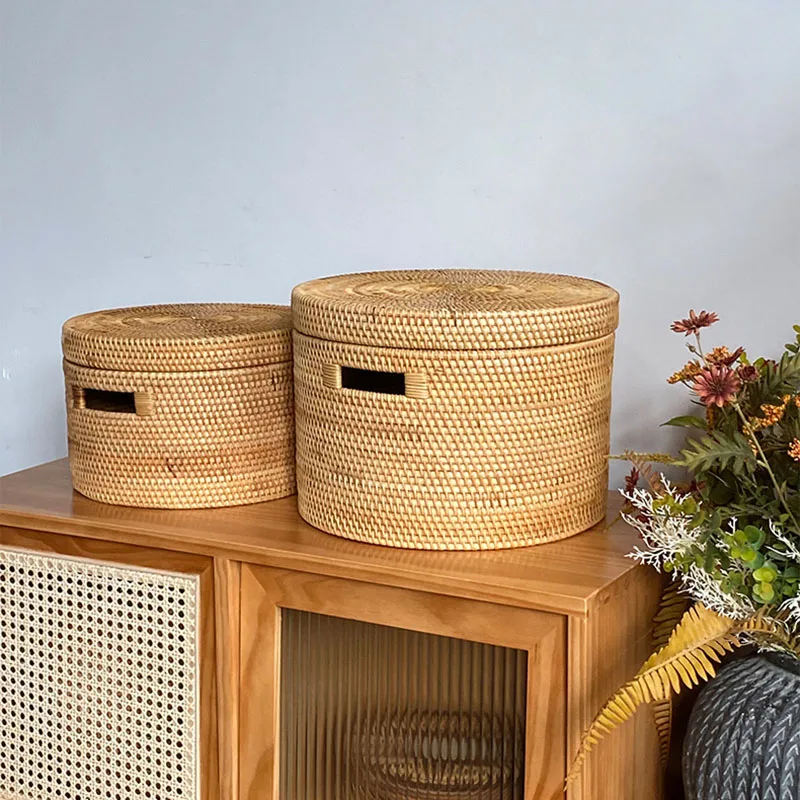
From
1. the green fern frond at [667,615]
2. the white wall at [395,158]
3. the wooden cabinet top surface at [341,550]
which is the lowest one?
the green fern frond at [667,615]

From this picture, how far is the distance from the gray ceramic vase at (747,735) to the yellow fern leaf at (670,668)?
0.22 ft

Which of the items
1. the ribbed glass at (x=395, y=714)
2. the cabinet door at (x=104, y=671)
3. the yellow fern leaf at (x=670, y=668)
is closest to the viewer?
the yellow fern leaf at (x=670, y=668)

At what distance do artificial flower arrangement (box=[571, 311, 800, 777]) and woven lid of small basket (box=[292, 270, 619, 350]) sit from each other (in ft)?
0.35

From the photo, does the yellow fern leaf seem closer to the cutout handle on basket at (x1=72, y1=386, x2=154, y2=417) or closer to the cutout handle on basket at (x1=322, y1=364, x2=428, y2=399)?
the cutout handle on basket at (x1=322, y1=364, x2=428, y2=399)

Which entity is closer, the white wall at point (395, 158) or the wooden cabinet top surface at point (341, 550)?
the wooden cabinet top surface at point (341, 550)

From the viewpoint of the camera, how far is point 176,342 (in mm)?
1340

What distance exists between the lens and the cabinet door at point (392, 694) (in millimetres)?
1151

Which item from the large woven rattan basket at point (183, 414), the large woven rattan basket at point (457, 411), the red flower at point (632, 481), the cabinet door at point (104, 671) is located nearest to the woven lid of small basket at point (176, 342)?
the large woven rattan basket at point (183, 414)

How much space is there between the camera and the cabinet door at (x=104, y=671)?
1.30 metres

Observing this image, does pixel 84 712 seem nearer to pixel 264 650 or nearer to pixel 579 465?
pixel 264 650

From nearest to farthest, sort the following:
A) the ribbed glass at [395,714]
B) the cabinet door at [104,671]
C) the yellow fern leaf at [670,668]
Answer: the yellow fern leaf at [670,668]
the ribbed glass at [395,714]
the cabinet door at [104,671]

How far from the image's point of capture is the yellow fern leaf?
42.8 inches

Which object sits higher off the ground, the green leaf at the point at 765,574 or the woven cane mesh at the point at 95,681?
the green leaf at the point at 765,574

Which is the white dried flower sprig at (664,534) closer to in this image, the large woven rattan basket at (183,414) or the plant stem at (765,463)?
the plant stem at (765,463)
